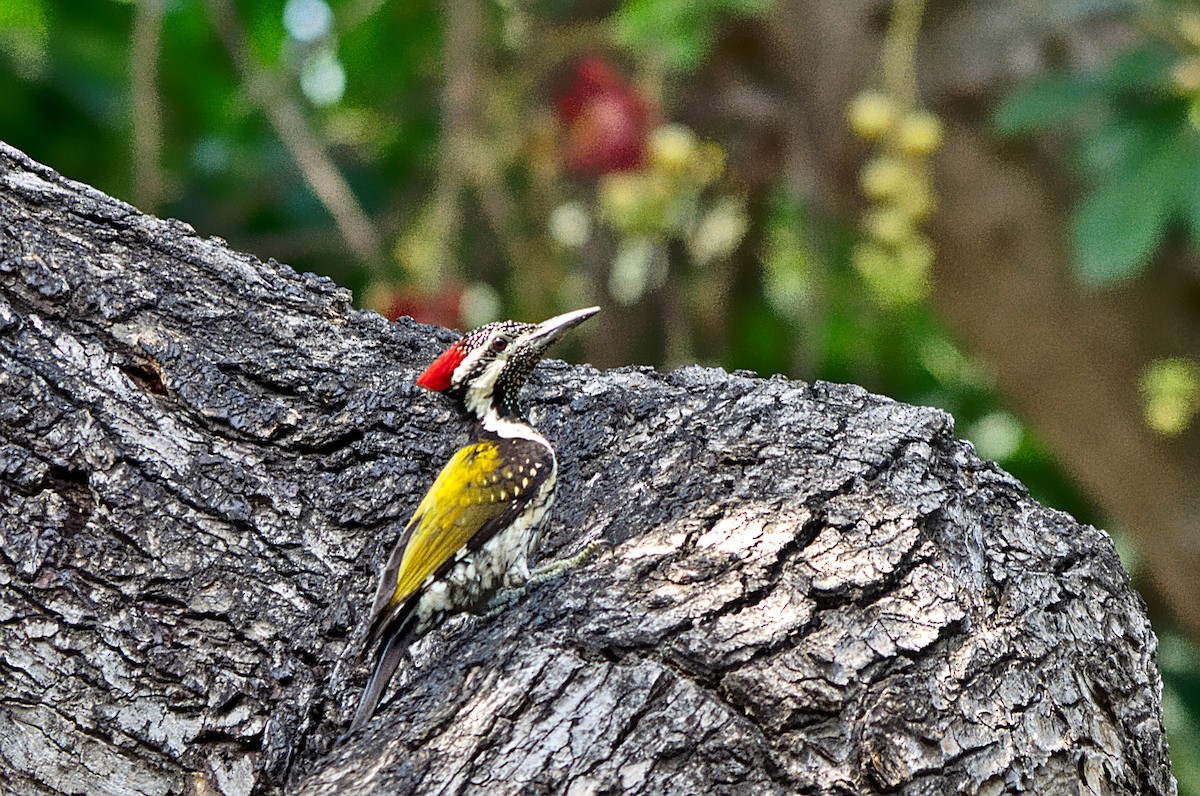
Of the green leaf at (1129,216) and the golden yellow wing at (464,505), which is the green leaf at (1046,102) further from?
the golden yellow wing at (464,505)

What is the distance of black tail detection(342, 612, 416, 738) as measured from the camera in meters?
2.29

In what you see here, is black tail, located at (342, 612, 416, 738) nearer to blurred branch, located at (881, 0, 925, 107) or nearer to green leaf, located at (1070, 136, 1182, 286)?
green leaf, located at (1070, 136, 1182, 286)

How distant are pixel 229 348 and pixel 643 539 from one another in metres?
0.94

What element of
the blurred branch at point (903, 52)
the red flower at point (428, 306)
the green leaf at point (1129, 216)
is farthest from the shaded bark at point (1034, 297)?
the red flower at point (428, 306)

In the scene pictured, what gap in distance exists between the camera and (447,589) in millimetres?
2438

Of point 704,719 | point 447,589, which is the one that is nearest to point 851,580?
point 704,719

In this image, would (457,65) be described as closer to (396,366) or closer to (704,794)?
(396,366)

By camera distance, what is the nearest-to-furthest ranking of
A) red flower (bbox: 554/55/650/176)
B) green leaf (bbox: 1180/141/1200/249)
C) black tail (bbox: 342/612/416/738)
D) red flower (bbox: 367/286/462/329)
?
black tail (bbox: 342/612/416/738) → green leaf (bbox: 1180/141/1200/249) → red flower (bbox: 367/286/462/329) → red flower (bbox: 554/55/650/176)

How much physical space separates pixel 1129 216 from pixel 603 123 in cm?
249

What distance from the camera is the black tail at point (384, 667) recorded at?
7.53 ft

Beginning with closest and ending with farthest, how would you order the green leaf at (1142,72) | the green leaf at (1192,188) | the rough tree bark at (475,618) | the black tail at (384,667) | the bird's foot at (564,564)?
the rough tree bark at (475,618) → the black tail at (384,667) → the bird's foot at (564,564) → the green leaf at (1192,188) → the green leaf at (1142,72)

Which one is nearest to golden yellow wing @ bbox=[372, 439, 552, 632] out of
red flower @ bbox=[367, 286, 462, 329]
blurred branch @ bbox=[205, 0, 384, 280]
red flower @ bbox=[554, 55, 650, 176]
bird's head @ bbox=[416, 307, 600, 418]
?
bird's head @ bbox=[416, 307, 600, 418]

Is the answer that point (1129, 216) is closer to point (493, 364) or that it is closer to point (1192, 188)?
point (1192, 188)

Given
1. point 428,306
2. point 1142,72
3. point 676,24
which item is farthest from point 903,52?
point 428,306
